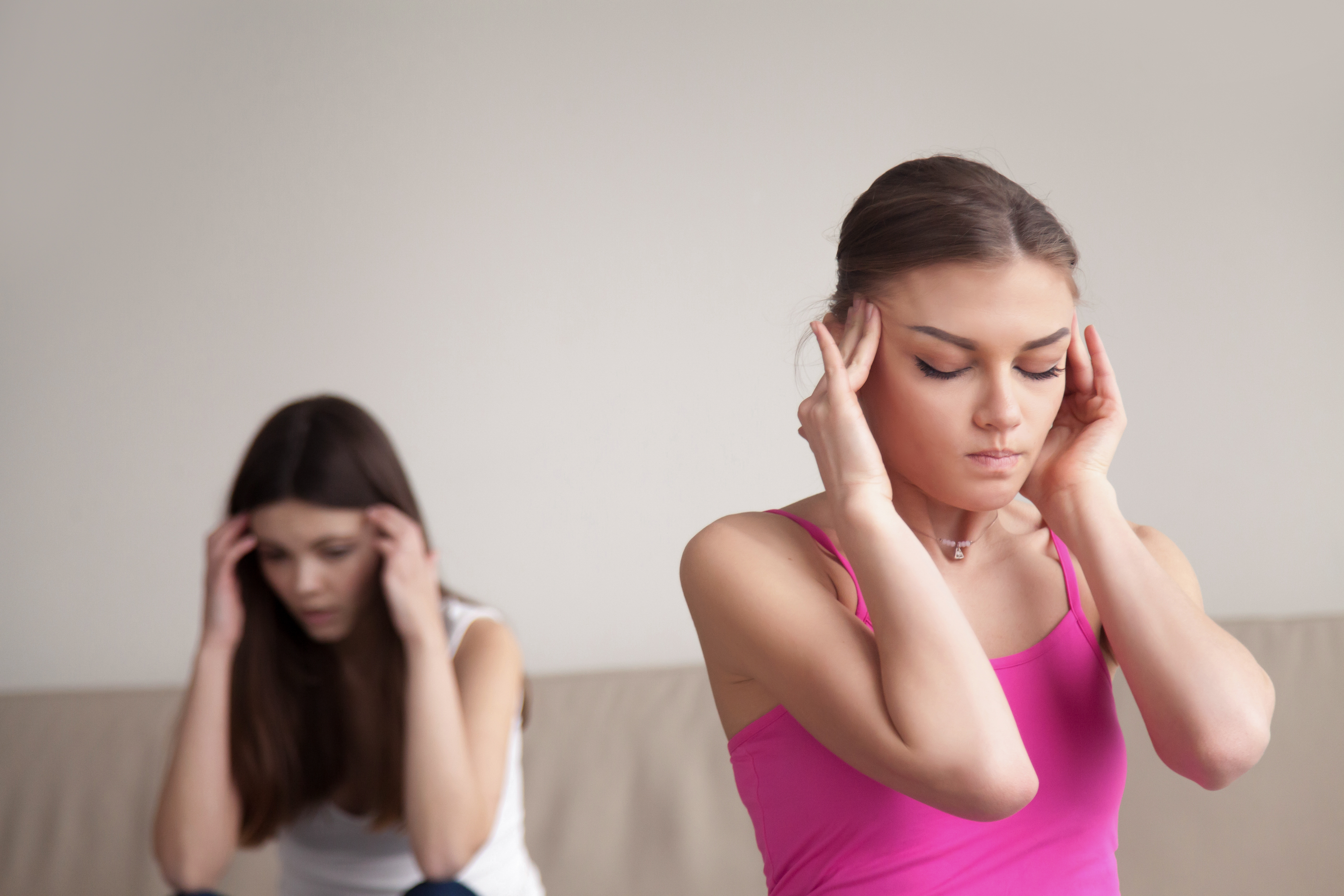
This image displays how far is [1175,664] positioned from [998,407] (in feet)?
0.78

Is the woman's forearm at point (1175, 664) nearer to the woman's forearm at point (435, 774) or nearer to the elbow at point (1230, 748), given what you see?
the elbow at point (1230, 748)

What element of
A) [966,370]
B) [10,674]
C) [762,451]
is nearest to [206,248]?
[10,674]

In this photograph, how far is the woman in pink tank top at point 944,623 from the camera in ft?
2.28

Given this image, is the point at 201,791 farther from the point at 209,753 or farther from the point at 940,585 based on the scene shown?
the point at 940,585

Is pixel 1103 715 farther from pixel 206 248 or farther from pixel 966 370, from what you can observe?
pixel 206 248

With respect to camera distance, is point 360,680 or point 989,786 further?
point 360,680

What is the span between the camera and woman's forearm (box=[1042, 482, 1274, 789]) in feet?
2.42

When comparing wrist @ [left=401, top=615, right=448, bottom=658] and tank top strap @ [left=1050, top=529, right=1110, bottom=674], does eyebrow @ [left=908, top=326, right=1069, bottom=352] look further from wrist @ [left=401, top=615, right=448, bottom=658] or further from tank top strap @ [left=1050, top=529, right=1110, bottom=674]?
wrist @ [left=401, top=615, right=448, bottom=658]

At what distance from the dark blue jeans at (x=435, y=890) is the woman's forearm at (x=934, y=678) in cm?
43

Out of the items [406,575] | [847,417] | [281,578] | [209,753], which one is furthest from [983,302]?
[209,753]

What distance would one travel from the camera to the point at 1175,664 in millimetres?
753

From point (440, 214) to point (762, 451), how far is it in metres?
0.70

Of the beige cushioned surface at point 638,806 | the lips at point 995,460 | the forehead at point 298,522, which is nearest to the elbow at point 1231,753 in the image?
the lips at point 995,460

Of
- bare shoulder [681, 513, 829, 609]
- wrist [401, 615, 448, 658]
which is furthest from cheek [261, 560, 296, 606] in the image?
bare shoulder [681, 513, 829, 609]
